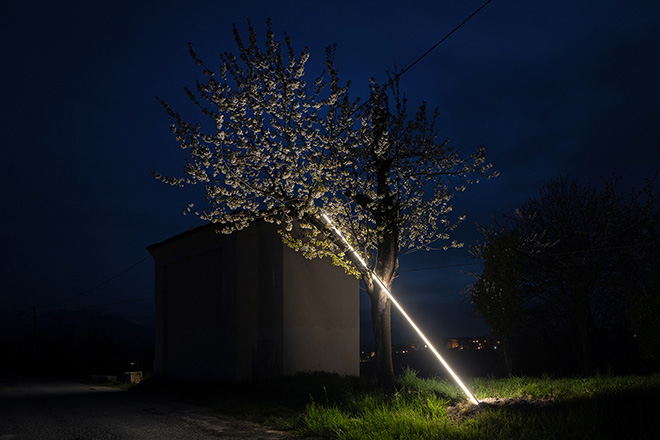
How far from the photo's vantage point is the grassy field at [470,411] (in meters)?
6.62

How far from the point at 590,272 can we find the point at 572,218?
8.53 ft

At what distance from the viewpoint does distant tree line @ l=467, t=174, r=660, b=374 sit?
67.6ft

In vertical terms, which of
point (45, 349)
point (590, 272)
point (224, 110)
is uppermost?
point (224, 110)

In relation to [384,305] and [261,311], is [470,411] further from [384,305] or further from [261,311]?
[261,311]

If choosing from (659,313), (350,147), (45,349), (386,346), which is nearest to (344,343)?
(386,346)

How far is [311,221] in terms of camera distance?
1320 centimetres

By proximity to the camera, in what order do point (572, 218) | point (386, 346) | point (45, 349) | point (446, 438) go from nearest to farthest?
point (446, 438) < point (386, 346) < point (572, 218) < point (45, 349)

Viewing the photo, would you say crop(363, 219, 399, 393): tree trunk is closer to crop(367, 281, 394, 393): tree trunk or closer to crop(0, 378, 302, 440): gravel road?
crop(367, 281, 394, 393): tree trunk

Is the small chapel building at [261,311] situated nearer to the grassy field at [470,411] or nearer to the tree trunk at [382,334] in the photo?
the grassy field at [470,411]

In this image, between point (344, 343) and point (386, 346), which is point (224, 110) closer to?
point (386, 346)

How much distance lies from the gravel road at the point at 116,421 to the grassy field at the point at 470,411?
2.42ft

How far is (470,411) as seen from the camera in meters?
9.02

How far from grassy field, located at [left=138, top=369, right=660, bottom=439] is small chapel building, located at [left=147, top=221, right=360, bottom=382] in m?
3.16

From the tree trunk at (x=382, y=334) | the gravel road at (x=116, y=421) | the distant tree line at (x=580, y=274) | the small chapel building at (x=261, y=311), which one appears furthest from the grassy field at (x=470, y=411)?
the distant tree line at (x=580, y=274)
